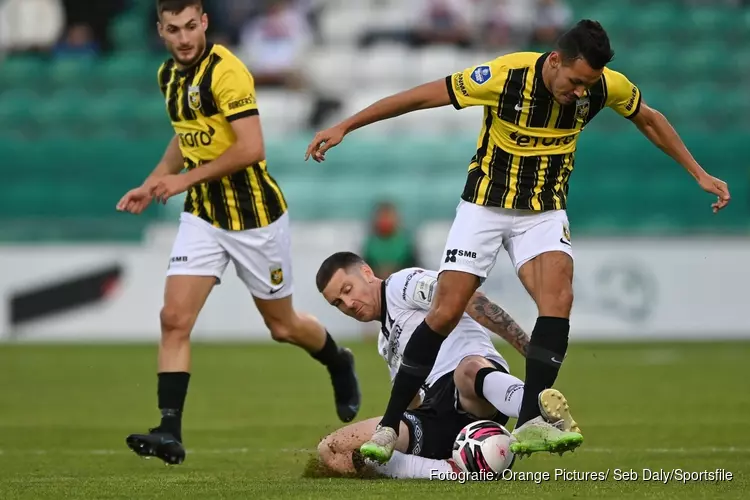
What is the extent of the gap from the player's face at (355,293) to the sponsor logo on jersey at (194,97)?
1238 millimetres

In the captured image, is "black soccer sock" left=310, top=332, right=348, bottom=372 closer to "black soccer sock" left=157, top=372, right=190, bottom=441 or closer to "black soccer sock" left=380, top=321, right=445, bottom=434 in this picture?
"black soccer sock" left=157, top=372, right=190, bottom=441

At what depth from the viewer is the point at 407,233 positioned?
1664cm

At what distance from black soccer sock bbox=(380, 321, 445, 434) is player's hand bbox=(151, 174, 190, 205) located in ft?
4.66

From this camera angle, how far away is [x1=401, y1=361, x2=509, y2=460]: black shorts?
650cm

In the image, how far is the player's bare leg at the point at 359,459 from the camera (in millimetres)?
6336

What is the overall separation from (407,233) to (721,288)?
397 centimetres

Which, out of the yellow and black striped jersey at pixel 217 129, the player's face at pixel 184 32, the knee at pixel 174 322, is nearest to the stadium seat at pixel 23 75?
the yellow and black striped jersey at pixel 217 129

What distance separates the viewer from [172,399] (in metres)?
6.86

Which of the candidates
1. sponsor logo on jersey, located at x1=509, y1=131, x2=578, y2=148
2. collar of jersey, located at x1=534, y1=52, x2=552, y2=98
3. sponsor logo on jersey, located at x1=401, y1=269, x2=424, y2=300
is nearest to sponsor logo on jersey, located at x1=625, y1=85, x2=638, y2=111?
sponsor logo on jersey, located at x1=509, y1=131, x2=578, y2=148

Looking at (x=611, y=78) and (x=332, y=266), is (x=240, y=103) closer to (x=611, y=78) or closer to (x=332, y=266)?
(x=332, y=266)

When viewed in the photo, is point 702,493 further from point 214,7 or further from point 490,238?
point 214,7

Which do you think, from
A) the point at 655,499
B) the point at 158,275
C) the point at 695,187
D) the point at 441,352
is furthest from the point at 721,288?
the point at 655,499

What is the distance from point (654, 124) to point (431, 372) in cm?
170

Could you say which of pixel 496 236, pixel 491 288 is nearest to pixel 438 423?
pixel 496 236
